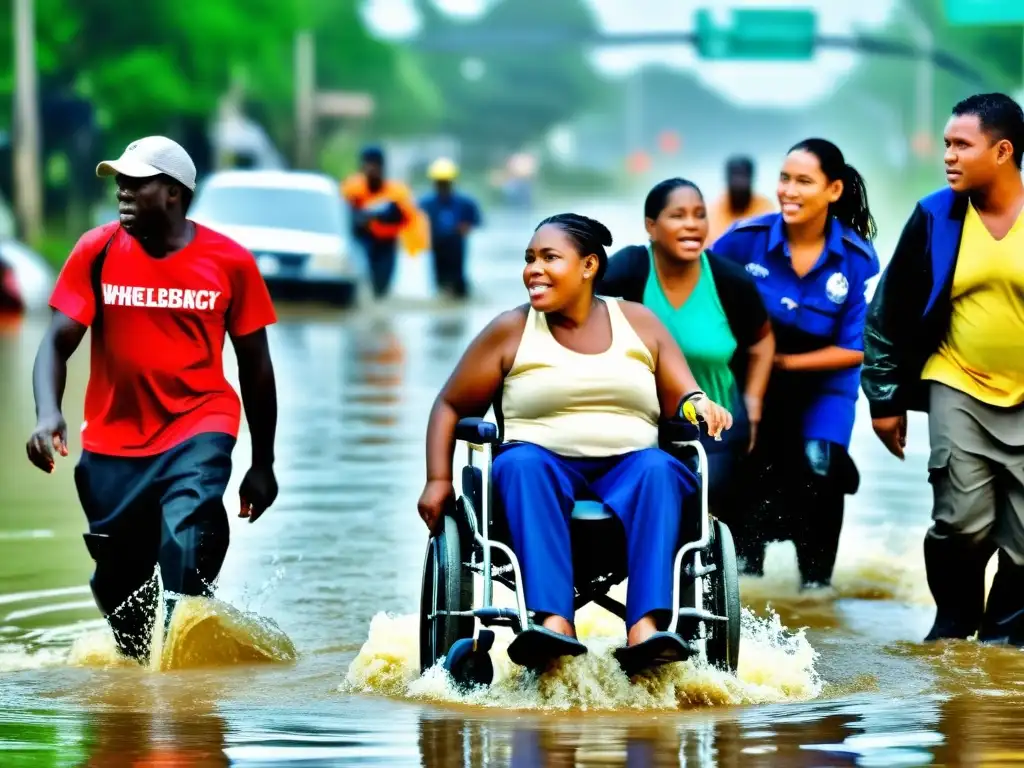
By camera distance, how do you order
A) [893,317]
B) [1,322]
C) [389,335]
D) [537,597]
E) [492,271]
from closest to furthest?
[537,597], [893,317], [389,335], [1,322], [492,271]

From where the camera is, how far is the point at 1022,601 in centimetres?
834

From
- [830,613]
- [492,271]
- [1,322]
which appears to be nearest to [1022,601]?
[830,613]

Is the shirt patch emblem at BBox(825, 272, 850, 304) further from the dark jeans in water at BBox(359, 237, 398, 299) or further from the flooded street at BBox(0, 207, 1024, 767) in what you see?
the dark jeans in water at BBox(359, 237, 398, 299)

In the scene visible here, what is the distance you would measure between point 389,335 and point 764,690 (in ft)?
61.4

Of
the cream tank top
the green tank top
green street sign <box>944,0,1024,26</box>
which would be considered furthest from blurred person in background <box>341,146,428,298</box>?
the cream tank top

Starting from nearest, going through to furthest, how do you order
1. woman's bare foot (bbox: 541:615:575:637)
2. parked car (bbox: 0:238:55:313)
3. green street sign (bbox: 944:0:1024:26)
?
1. woman's bare foot (bbox: 541:615:575:637)
2. parked car (bbox: 0:238:55:313)
3. green street sign (bbox: 944:0:1024:26)

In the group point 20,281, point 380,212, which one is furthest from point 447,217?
point 20,281

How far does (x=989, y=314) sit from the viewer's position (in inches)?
320

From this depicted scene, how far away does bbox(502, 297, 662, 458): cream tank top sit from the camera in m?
7.34

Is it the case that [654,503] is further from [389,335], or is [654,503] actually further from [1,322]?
[1,322]

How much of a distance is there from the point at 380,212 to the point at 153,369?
19.8 m

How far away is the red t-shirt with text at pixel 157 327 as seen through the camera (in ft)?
25.8

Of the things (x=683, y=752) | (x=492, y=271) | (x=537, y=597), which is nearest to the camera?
(x=683, y=752)

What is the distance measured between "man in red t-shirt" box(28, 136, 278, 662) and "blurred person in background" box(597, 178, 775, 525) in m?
1.43
